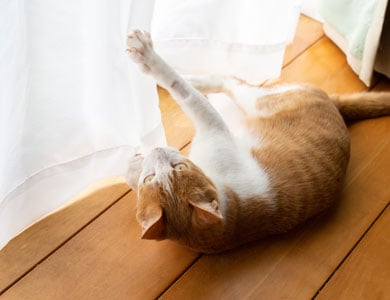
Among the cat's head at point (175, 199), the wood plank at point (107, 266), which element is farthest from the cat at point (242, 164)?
the wood plank at point (107, 266)

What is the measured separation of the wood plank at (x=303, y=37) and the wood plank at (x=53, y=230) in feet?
2.52

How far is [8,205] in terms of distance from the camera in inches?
42.3

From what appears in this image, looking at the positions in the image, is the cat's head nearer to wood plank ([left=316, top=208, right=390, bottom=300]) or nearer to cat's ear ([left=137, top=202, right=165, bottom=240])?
cat's ear ([left=137, top=202, right=165, bottom=240])

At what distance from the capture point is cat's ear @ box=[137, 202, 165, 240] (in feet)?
3.22

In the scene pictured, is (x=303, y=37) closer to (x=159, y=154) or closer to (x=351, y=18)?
(x=351, y=18)

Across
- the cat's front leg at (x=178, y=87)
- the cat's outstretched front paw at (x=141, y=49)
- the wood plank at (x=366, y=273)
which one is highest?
the cat's outstretched front paw at (x=141, y=49)

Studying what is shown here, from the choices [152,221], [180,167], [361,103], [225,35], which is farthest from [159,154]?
[361,103]

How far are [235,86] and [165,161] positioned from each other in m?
0.45

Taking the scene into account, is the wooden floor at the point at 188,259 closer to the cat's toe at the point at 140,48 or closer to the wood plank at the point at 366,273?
the wood plank at the point at 366,273

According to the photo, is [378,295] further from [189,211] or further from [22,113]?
[22,113]

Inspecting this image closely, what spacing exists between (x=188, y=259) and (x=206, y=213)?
0.27 m

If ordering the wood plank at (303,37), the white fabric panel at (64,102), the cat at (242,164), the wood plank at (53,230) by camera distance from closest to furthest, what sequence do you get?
the white fabric panel at (64,102) → the cat at (242,164) → the wood plank at (53,230) → the wood plank at (303,37)

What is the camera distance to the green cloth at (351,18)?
1.49 m

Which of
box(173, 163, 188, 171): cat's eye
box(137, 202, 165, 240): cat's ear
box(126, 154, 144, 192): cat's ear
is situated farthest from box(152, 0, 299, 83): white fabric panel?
box(137, 202, 165, 240): cat's ear
